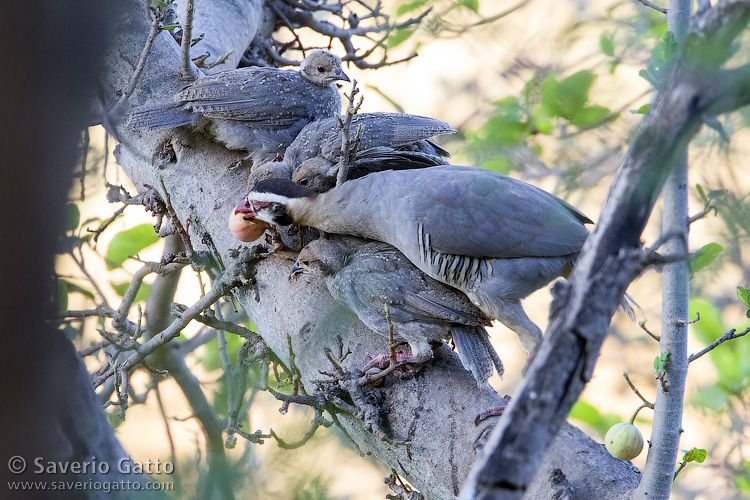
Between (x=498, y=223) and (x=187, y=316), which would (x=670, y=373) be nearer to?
(x=498, y=223)

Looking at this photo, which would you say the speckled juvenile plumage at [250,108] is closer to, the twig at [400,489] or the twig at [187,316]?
the twig at [187,316]

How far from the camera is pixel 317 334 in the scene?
2.31 metres

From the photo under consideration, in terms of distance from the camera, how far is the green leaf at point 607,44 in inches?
35.3

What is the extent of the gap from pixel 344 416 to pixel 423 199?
809mm

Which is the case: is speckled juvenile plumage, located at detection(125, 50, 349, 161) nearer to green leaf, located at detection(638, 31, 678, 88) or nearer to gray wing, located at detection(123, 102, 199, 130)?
gray wing, located at detection(123, 102, 199, 130)

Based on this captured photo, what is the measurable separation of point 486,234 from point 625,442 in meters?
0.79

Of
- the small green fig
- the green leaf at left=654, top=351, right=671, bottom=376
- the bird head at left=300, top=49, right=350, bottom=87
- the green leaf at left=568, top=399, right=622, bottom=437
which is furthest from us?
the bird head at left=300, top=49, right=350, bottom=87

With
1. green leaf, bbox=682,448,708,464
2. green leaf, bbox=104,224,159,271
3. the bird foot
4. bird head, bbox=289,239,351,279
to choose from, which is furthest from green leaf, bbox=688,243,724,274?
green leaf, bbox=104,224,159,271

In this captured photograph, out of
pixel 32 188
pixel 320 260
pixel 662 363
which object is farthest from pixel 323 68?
pixel 32 188

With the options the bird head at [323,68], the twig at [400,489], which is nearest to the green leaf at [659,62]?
the twig at [400,489]

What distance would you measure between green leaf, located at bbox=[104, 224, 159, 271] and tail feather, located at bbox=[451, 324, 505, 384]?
1702 millimetres

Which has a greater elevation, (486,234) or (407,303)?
(486,234)

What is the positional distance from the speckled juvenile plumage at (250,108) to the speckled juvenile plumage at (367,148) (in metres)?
0.23

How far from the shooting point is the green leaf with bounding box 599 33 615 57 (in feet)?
2.94
